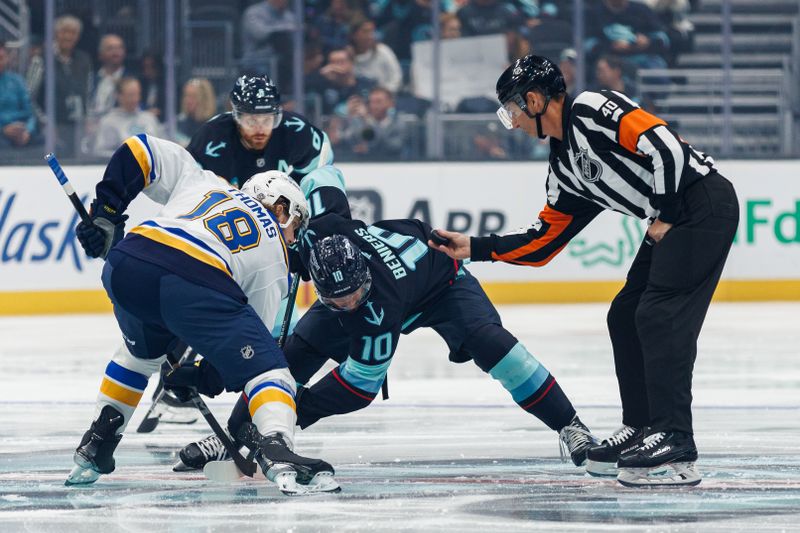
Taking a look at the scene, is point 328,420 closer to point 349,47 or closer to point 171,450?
point 171,450

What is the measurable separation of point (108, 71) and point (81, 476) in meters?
7.09

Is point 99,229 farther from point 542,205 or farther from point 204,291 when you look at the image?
point 542,205

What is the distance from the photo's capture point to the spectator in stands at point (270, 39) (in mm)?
11648

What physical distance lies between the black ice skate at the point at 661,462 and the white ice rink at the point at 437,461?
6 centimetres

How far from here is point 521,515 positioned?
434 centimetres

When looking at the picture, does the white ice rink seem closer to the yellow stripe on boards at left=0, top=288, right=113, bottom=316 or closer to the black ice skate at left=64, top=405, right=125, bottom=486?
the black ice skate at left=64, top=405, right=125, bottom=486

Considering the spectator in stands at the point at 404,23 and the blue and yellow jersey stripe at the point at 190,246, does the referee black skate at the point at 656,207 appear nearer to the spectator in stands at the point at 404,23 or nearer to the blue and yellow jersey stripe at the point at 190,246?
the blue and yellow jersey stripe at the point at 190,246

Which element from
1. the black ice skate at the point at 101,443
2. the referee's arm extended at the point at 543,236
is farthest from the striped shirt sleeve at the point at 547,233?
the black ice skate at the point at 101,443

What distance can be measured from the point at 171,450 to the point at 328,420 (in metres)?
0.90

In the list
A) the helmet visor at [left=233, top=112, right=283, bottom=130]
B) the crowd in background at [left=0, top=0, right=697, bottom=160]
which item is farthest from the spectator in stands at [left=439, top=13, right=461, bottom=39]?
the helmet visor at [left=233, top=112, right=283, bottom=130]

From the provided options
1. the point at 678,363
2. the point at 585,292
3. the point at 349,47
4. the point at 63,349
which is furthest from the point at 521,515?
the point at 349,47

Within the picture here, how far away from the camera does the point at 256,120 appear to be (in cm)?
611

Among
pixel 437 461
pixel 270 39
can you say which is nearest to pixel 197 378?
pixel 437 461

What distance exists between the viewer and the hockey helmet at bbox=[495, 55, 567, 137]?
15.7 feet
